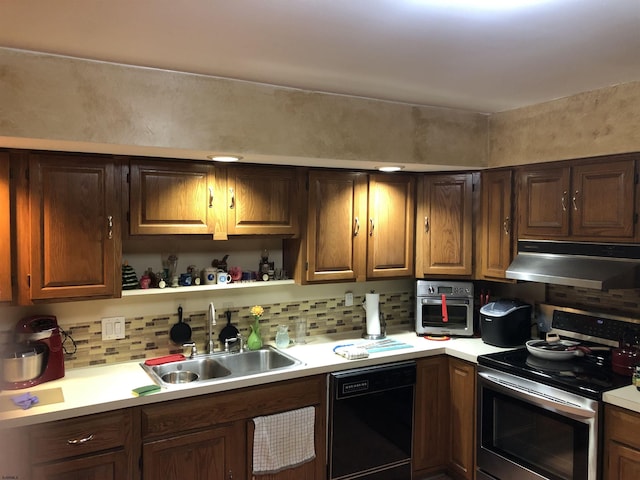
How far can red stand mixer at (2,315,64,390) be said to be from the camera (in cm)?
240

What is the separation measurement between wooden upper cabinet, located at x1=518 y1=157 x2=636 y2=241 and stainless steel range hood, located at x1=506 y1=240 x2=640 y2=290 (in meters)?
0.06

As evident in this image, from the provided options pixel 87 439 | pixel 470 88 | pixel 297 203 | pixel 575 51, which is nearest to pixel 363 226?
pixel 297 203

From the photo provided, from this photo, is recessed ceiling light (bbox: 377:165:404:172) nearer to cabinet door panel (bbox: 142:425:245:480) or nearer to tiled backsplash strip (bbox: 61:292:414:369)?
tiled backsplash strip (bbox: 61:292:414:369)

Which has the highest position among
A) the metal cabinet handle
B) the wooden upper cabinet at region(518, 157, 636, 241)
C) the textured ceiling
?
the textured ceiling

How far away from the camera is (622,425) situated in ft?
7.53

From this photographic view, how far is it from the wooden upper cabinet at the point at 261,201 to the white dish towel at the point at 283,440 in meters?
1.03

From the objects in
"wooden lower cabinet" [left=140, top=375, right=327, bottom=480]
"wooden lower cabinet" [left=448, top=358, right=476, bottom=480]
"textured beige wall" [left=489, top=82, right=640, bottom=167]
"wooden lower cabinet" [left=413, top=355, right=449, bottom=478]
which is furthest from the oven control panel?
"wooden lower cabinet" [left=140, top=375, right=327, bottom=480]

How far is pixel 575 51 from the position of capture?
78.3 inches

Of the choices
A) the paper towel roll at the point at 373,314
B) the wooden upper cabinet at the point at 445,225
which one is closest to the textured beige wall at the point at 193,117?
the wooden upper cabinet at the point at 445,225

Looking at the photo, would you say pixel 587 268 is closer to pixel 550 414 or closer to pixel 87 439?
pixel 550 414

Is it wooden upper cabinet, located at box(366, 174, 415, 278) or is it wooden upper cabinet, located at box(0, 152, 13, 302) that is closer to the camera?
wooden upper cabinet, located at box(0, 152, 13, 302)

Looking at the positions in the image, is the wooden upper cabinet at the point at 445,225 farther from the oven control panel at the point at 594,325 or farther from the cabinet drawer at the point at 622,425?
the cabinet drawer at the point at 622,425

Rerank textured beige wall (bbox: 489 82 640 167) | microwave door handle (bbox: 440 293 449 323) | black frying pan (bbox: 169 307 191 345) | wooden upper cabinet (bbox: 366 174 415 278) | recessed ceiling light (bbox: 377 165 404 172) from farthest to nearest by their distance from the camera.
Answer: microwave door handle (bbox: 440 293 449 323), wooden upper cabinet (bbox: 366 174 415 278), recessed ceiling light (bbox: 377 165 404 172), black frying pan (bbox: 169 307 191 345), textured beige wall (bbox: 489 82 640 167)

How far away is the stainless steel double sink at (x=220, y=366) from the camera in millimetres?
2807
